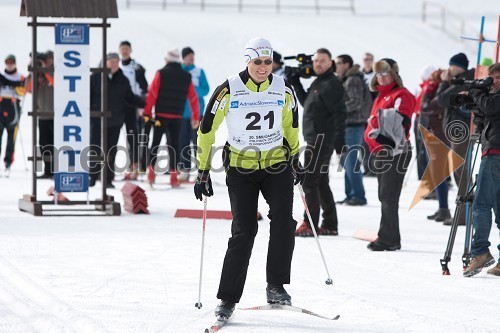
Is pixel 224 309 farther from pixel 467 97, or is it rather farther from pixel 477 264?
pixel 467 97

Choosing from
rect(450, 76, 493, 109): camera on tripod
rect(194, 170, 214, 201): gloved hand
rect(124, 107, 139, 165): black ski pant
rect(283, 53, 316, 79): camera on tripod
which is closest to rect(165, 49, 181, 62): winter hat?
rect(124, 107, 139, 165): black ski pant

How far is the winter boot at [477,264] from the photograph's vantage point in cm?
882

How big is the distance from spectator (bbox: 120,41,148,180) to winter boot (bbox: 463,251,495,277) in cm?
904

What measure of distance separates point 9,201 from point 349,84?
5187 millimetres

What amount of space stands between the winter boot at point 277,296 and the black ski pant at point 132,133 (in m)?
10.6

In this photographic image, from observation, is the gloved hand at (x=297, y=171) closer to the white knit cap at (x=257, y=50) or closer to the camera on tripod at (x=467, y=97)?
the white knit cap at (x=257, y=50)

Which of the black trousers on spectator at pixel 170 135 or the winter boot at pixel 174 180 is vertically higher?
the black trousers on spectator at pixel 170 135

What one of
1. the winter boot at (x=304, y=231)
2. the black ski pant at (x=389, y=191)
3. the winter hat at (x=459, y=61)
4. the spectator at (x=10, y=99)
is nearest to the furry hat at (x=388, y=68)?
the black ski pant at (x=389, y=191)

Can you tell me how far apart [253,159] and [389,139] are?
338cm

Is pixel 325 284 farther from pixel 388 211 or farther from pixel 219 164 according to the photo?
pixel 219 164

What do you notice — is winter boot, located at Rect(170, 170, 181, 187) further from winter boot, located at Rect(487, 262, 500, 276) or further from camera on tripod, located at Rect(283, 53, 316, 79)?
winter boot, located at Rect(487, 262, 500, 276)

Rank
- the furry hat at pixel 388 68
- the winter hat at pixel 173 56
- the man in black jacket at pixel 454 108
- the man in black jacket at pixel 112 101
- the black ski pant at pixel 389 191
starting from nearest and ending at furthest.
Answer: the furry hat at pixel 388 68 → the black ski pant at pixel 389 191 → the man in black jacket at pixel 454 108 → the man in black jacket at pixel 112 101 → the winter hat at pixel 173 56

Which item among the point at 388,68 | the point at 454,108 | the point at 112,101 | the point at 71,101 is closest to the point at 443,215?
the point at 454,108

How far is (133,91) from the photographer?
691 inches
